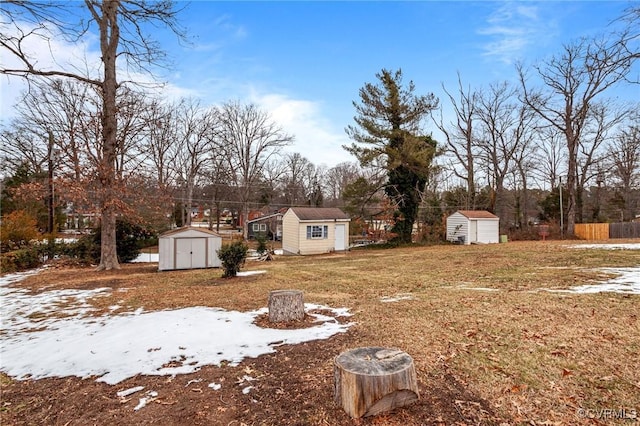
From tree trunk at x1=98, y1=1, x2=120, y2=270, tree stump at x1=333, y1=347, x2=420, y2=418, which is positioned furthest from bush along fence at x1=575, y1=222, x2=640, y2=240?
tree trunk at x1=98, y1=1, x2=120, y2=270

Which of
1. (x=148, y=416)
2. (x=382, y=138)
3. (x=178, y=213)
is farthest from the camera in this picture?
(x=178, y=213)

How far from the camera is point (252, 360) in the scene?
397 cm

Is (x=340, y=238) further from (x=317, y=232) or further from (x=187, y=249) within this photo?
(x=187, y=249)

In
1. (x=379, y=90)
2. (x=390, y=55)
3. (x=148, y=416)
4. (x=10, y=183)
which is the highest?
(x=390, y=55)

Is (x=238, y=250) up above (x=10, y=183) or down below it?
below

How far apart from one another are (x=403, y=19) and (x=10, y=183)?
2735 cm

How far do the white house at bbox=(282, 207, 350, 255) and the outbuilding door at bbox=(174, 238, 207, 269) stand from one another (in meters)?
7.95

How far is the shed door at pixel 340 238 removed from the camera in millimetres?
22250

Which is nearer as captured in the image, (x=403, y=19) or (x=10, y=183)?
(x=403, y=19)

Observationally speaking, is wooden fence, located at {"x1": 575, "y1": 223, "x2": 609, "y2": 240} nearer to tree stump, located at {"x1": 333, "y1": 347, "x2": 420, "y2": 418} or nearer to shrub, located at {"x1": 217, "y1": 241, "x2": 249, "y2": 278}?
shrub, located at {"x1": 217, "y1": 241, "x2": 249, "y2": 278}

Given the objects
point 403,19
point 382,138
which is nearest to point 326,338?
point 403,19

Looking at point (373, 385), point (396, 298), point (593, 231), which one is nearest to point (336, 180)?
point (593, 231)

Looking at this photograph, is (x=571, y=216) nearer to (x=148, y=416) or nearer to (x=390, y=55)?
(x=390, y=55)

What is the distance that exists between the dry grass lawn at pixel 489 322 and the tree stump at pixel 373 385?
11 cm
